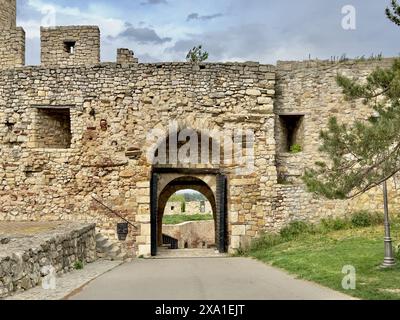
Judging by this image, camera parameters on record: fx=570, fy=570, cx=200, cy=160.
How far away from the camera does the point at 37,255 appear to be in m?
10.0

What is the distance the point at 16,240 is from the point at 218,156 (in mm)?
8470

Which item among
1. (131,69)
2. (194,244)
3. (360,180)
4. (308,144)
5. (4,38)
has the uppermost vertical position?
(4,38)

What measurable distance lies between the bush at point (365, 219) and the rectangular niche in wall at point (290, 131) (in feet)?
9.18

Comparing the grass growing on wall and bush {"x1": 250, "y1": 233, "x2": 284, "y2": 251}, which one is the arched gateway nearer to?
bush {"x1": 250, "y1": 233, "x2": 284, "y2": 251}

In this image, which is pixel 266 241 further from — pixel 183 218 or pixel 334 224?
pixel 183 218

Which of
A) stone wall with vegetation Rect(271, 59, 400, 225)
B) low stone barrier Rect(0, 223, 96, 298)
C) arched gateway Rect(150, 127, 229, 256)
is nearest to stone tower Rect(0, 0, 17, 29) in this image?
arched gateway Rect(150, 127, 229, 256)

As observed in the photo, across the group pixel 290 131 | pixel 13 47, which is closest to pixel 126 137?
pixel 13 47

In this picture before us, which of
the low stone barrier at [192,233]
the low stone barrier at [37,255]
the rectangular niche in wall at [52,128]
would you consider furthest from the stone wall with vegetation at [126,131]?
the low stone barrier at [192,233]

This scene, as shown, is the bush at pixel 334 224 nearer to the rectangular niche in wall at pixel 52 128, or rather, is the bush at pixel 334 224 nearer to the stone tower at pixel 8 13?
the rectangular niche in wall at pixel 52 128

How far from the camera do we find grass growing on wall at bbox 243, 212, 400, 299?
9357 mm

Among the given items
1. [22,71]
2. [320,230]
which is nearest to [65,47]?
[22,71]
